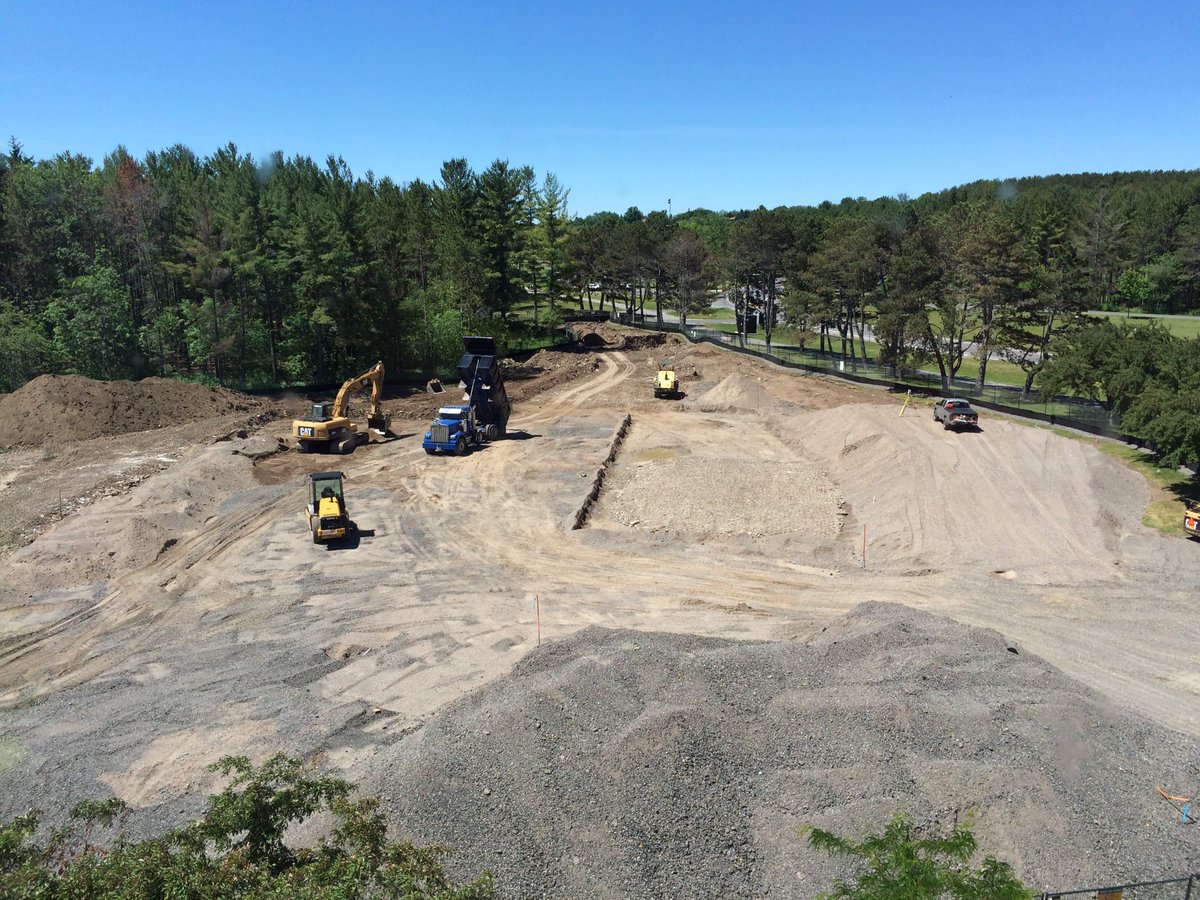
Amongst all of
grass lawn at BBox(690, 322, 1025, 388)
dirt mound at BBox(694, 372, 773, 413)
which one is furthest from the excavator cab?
grass lawn at BBox(690, 322, 1025, 388)

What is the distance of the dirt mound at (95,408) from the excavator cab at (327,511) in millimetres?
18131

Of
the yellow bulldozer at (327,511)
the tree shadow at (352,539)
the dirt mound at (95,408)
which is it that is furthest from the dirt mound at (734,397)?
the dirt mound at (95,408)

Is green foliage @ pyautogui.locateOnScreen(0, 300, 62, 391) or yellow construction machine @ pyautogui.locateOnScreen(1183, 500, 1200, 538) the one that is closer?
yellow construction machine @ pyautogui.locateOnScreen(1183, 500, 1200, 538)

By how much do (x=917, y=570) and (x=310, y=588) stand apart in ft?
59.3

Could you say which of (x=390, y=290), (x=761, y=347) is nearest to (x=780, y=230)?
(x=761, y=347)

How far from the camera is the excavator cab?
24781mm

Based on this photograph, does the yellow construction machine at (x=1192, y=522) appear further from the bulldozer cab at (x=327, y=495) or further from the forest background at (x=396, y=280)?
the bulldozer cab at (x=327, y=495)

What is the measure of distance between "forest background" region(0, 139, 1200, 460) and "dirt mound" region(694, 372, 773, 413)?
26.0ft

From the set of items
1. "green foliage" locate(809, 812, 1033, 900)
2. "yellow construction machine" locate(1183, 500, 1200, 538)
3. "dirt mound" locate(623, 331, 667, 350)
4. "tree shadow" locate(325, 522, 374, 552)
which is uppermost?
"dirt mound" locate(623, 331, 667, 350)

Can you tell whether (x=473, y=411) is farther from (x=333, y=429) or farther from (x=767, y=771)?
(x=767, y=771)

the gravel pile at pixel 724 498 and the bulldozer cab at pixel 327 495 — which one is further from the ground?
the bulldozer cab at pixel 327 495

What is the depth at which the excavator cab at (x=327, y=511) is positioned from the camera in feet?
81.3

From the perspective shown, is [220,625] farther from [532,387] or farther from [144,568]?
[532,387]

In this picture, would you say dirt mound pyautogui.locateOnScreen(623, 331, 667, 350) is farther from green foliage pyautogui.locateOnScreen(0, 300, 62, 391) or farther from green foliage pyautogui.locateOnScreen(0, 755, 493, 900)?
green foliage pyautogui.locateOnScreen(0, 755, 493, 900)
